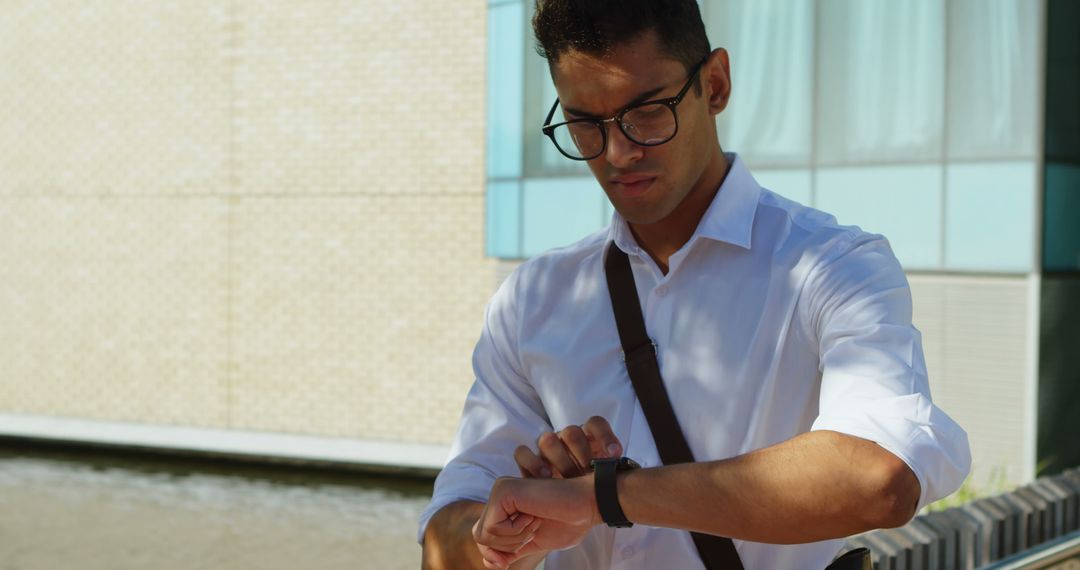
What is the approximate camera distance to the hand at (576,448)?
169 centimetres

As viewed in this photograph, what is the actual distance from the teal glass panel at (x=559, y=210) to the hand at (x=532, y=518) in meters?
11.6

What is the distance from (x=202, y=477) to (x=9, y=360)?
6420 millimetres

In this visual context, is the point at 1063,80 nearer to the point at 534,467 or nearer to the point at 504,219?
the point at 504,219

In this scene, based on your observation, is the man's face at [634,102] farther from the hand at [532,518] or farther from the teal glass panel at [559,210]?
the teal glass panel at [559,210]

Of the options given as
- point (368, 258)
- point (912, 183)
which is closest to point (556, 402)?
point (912, 183)

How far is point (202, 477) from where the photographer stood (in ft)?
44.9

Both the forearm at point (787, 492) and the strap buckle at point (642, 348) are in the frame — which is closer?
the forearm at point (787, 492)

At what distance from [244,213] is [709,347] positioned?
15.7m

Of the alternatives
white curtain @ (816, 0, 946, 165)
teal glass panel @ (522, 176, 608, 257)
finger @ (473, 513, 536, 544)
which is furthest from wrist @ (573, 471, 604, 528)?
teal glass panel @ (522, 176, 608, 257)

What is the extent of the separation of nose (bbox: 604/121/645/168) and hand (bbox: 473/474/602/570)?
50 centimetres

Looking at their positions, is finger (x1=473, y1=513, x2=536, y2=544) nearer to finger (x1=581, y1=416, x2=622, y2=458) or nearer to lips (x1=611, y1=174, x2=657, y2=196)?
finger (x1=581, y1=416, x2=622, y2=458)

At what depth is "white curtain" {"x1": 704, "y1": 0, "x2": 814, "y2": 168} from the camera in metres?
12.2

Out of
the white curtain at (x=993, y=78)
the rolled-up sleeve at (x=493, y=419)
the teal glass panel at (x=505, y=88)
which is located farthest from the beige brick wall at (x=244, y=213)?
the rolled-up sleeve at (x=493, y=419)

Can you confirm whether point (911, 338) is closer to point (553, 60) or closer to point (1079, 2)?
point (553, 60)
